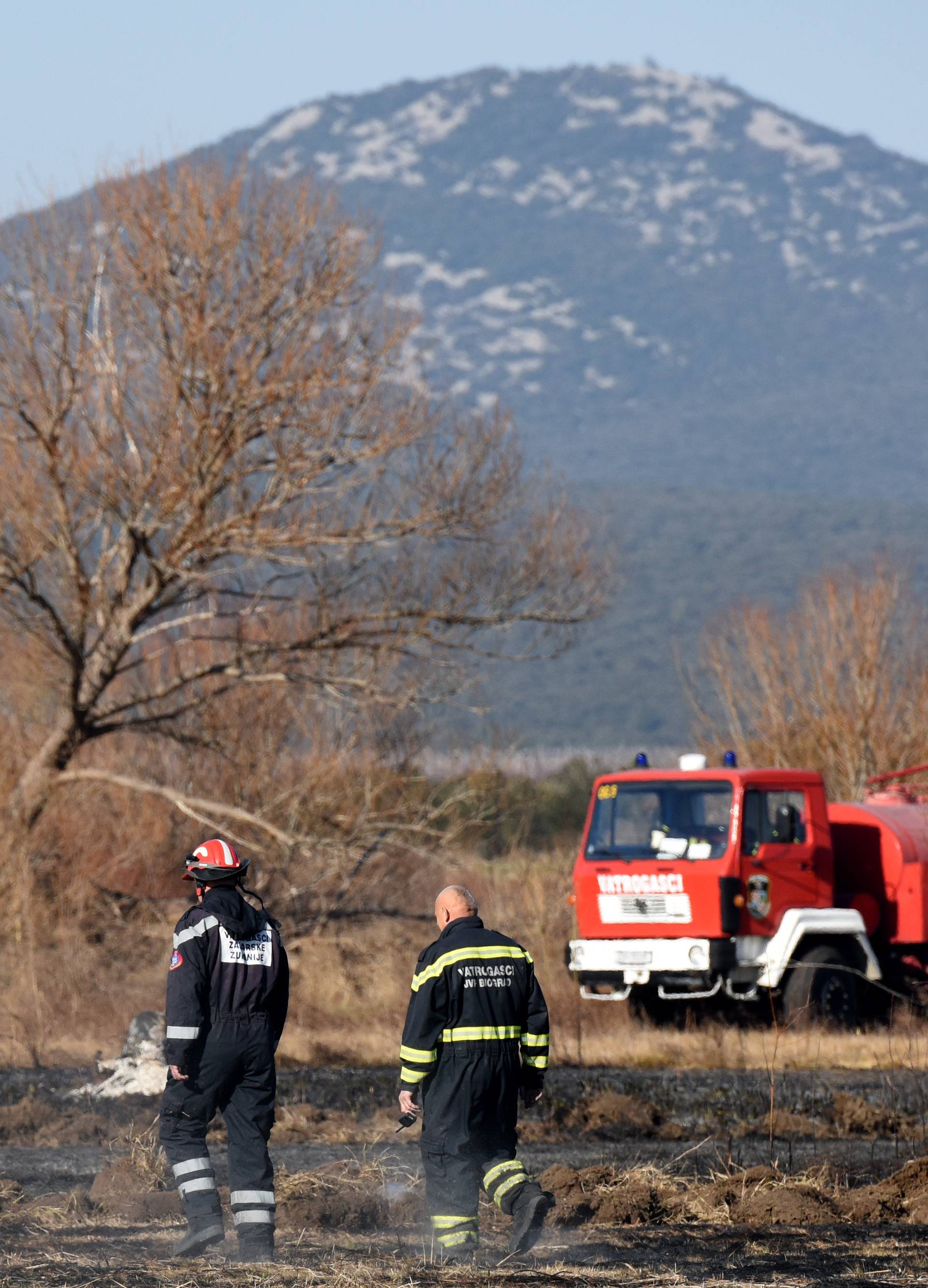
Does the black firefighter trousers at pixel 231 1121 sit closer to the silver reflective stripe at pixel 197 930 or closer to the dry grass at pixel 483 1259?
the dry grass at pixel 483 1259

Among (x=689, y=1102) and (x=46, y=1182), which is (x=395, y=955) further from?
(x=46, y=1182)

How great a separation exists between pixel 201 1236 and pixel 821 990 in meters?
10.5

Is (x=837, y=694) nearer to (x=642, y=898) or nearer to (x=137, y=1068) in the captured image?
(x=642, y=898)

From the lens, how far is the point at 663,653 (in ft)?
558

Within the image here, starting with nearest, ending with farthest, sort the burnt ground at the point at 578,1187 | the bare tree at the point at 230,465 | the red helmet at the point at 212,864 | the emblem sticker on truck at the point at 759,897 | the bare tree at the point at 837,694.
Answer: the burnt ground at the point at 578,1187, the red helmet at the point at 212,864, the emblem sticker on truck at the point at 759,897, the bare tree at the point at 230,465, the bare tree at the point at 837,694

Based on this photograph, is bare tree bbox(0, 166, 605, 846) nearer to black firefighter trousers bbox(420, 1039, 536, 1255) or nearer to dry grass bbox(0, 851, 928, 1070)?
dry grass bbox(0, 851, 928, 1070)

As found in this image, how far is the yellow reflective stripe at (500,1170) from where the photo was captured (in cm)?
750

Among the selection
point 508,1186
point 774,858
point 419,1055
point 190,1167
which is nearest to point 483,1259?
point 508,1186

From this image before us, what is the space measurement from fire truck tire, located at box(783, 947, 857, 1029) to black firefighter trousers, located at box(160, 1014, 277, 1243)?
937cm

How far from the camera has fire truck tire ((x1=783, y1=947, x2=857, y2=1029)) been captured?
16656 mm

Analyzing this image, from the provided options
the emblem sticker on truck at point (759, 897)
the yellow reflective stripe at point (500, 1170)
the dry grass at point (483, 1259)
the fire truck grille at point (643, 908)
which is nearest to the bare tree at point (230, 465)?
the fire truck grille at point (643, 908)

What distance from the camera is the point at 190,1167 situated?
7.54 metres

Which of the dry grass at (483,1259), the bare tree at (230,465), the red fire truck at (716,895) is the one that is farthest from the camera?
the bare tree at (230,465)

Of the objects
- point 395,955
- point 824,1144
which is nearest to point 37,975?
point 395,955
